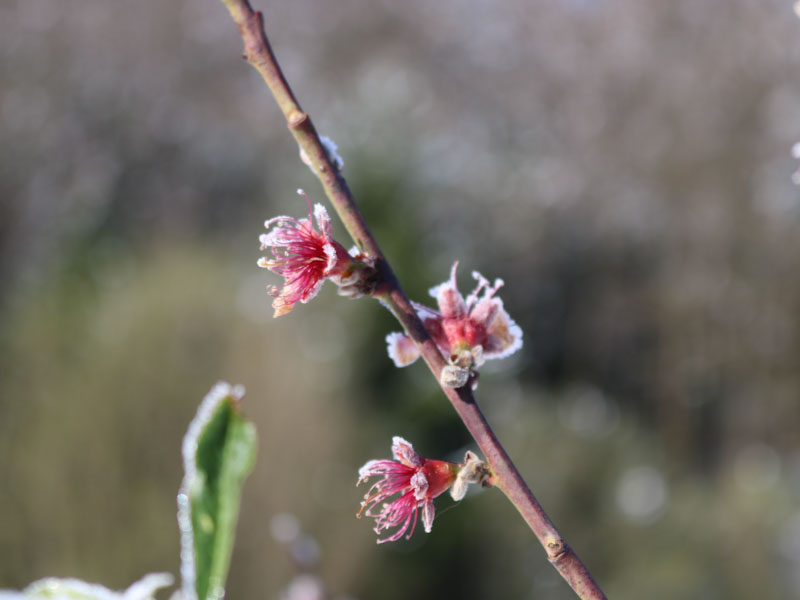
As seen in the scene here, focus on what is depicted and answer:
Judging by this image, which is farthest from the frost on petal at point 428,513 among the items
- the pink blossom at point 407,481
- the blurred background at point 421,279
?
the blurred background at point 421,279

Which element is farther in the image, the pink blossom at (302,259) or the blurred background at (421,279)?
the blurred background at (421,279)

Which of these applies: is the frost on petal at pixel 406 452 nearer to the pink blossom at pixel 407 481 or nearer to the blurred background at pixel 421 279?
the pink blossom at pixel 407 481

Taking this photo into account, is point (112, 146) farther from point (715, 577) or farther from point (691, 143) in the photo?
point (715, 577)

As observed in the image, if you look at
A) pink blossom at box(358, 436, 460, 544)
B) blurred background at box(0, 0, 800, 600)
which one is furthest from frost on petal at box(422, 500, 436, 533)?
blurred background at box(0, 0, 800, 600)

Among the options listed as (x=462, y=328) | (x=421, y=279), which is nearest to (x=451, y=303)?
(x=462, y=328)

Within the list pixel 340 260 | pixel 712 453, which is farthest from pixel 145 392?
pixel 712 453

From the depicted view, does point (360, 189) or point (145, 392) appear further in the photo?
point (360, 189)

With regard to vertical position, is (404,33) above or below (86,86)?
below
